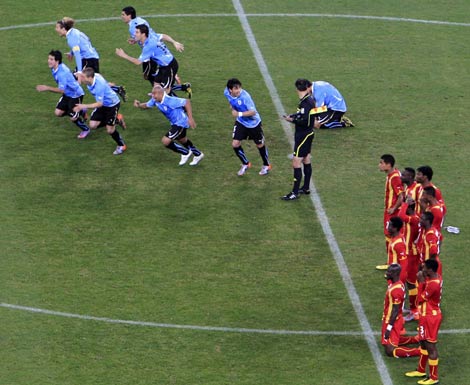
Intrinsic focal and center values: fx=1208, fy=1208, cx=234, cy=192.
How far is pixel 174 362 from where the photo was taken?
1781 cm

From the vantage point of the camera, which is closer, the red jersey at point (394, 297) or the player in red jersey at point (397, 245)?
the red jersey at point (394, 297)

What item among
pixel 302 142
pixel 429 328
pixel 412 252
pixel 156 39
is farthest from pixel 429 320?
pixel 156 39

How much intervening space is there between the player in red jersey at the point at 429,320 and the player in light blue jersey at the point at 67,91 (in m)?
9.73

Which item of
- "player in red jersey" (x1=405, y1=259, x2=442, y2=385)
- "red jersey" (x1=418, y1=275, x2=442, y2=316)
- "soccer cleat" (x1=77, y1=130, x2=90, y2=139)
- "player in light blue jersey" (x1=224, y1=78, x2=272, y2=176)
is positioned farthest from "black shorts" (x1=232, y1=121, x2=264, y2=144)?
"red jersey" (x1=418, y1=275, x2=442, y2=316)

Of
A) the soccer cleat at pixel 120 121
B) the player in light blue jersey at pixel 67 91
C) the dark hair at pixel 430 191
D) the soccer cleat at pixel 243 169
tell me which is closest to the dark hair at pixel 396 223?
the dark hair at pixel 430 191

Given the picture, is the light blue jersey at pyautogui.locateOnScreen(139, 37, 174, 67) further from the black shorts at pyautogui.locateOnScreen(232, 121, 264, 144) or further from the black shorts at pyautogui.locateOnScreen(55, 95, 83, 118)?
the black shorts at pyautogui.locateOnScreen(232, 121, 264, 144)

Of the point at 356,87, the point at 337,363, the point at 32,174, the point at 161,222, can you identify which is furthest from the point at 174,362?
the point at 356,87

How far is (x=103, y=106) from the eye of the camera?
24.2 metres

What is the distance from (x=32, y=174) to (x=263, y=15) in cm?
986

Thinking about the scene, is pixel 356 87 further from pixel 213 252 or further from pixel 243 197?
pixel 213 252

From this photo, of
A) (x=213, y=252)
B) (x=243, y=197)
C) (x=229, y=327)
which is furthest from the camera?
(x=243, y=197)

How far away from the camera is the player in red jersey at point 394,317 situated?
17712 millimetres

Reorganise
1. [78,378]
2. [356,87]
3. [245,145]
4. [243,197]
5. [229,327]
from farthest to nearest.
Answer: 1. [356,87]
2. [245,145]
3. [243,197]
4. [229,327]
5. [78,378]

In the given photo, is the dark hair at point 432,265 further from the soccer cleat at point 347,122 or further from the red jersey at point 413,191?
the soccer cleat at point 347,122
